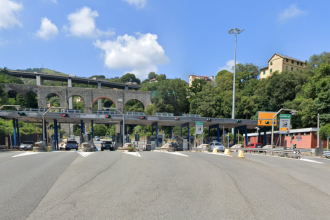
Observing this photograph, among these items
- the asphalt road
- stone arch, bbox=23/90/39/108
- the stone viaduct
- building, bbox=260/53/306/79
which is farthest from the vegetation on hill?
the asphalt road

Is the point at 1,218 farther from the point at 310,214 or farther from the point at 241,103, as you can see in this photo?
the point at 241,103

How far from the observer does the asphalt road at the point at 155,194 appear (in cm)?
628

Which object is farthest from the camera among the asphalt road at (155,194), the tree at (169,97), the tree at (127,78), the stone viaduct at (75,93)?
the tree at (127,78)

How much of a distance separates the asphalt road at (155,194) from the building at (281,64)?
259 feet

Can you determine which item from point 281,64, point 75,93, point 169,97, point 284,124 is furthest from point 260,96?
point 75,93

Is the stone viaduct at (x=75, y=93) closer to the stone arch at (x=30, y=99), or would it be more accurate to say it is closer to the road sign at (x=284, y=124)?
the stone arch at (x=30, y=99)

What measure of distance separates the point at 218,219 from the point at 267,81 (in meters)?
62.7

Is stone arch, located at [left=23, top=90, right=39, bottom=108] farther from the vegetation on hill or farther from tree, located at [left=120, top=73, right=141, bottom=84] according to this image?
tree, located at [left=120, top=73, right=141, bottom=84]

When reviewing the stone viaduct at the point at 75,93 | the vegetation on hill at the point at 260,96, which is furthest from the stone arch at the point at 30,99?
the stone viaduct at the point at 75,93

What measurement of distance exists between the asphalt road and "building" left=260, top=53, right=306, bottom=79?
7891 centimetres

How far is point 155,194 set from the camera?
7836mm

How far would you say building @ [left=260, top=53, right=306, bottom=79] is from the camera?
82.4 meters

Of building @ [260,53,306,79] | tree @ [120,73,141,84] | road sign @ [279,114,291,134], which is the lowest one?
road sign @ [279,114,291,134]

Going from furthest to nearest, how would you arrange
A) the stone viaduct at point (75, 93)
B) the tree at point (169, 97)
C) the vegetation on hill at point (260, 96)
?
the stone viaduct at point (75, 93) < the tree at point (169, 97) < the vegetation on hill at point (260, 96)
